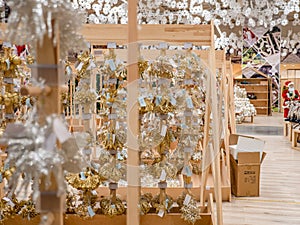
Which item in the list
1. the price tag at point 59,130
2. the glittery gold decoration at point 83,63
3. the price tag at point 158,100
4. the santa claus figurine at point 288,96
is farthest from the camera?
the santa claus figurine at point 288,96

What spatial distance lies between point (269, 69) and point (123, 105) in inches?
660

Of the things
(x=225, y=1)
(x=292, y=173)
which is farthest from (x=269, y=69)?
(x=292, y=173)

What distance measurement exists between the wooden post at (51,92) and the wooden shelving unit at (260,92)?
17707 mm

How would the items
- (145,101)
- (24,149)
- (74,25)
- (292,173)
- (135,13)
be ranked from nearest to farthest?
(24,149) → (74,25) → (135,13) → (145,101) → (292,173)

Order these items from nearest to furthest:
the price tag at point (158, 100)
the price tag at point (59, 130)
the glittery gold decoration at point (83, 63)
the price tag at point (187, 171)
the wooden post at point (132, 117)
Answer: the price tag at point (59, 130)
the wooden post at point (132, 117)
the price tag at point (158, 100)
the glittery gold decoration at point (83, 63)
the price tag at point (187, 171)

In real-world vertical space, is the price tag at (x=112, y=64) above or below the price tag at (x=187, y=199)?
above

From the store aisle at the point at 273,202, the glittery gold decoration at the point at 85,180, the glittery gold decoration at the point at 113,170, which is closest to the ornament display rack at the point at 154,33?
the glittery gold decoration at the point at 113,170

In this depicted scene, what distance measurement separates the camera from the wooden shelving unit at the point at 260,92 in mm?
18484

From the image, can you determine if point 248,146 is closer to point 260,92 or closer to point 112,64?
point 112,64

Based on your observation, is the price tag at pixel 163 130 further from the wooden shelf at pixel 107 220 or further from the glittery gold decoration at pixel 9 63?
the glittery gold decoration at pixel 9 63

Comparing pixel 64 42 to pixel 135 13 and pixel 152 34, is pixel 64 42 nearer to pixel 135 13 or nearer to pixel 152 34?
pixel 135 13

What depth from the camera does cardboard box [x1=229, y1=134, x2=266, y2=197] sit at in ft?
15.5

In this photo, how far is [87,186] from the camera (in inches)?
123

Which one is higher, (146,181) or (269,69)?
(269,69)
